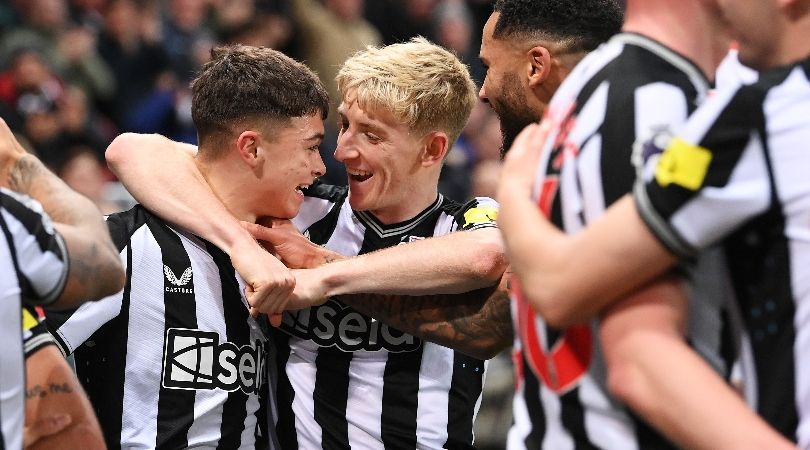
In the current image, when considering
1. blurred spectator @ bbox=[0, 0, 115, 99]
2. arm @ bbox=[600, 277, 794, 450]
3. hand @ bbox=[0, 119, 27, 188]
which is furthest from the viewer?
blurred spectator @ bbox=[0, 0, 115, 99]

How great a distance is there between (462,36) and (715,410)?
11973 millimetres

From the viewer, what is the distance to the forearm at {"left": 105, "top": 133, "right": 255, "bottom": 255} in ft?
13.0

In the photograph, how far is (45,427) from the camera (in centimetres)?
318

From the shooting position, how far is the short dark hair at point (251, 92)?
4.24m

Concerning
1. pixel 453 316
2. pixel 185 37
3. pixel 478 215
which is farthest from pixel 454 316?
pixel 185 37

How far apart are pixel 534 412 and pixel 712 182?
76 cm

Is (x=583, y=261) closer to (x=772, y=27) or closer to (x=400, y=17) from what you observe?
(x=772, y=27)

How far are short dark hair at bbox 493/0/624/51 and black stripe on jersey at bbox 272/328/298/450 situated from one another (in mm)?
1392

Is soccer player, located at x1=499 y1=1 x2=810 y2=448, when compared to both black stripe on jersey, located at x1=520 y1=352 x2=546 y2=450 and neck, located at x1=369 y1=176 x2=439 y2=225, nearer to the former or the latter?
black stripe on jersey, located at x1=520 y1=352 x2=546 y2=450

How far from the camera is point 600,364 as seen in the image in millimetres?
2541

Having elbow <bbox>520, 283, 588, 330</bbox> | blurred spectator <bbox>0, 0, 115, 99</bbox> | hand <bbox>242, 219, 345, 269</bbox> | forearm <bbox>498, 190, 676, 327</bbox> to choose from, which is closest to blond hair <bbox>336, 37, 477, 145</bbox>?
hand <bbox>242, 219, 345, 269</bbox>

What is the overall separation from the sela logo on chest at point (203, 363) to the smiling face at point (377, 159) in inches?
30.3

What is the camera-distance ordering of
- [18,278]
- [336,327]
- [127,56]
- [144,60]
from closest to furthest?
1. [18,278]
2. [336,327]
3. [127,56]
4. [144,60]

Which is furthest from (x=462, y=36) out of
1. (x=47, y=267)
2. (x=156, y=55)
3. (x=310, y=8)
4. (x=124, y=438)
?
(x=47, y=267)
